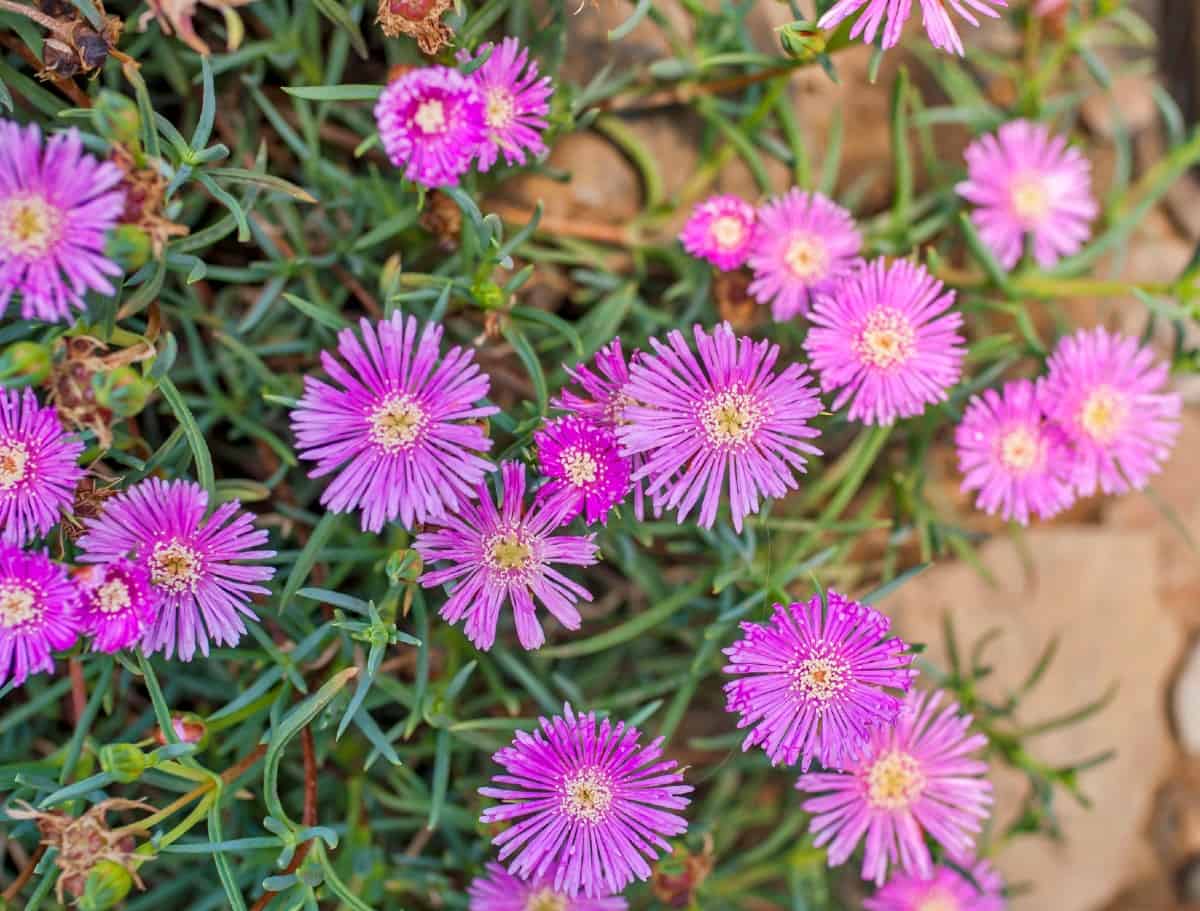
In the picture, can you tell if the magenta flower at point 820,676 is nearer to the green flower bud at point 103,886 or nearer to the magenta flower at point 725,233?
the magenta flower at point 725,233

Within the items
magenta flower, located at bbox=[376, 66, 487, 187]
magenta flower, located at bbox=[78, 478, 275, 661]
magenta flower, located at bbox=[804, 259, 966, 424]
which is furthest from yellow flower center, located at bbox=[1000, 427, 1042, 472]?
magenta flower, located at bbox=[78, 478, 275, 661]

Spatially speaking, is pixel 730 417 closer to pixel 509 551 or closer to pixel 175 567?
pixel 509 551

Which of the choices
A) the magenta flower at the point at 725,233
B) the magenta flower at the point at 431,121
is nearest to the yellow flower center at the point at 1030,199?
the magenta flower at the point at 725,233

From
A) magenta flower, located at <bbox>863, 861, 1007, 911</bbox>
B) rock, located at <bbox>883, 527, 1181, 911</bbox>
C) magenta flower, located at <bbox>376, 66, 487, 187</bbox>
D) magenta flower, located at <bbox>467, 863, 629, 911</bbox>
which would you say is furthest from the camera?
rock, located at <bbox>883, 527, 1181, 911</bbox>

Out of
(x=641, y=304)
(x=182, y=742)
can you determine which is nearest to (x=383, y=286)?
(x=641, y=304)

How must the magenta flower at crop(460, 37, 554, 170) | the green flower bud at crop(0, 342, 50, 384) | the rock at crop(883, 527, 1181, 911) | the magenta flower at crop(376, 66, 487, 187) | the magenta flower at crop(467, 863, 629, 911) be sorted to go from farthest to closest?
the rock at crop(883, 527, 1181, 911), the magenta flower at crop(467, 863, 629, 911), the magenta flower at crop(460, 37, 554, 170), the magenta flower at crop(376, 66, 487, 187), the green flower bud at crop(0, 342, 50, 384)

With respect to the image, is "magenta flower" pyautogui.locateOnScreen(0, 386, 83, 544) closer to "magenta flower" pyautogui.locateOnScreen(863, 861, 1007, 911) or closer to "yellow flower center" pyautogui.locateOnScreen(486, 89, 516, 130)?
"yellow flower center" pyautogui.locateOnScreen(486, 89, 516, 130)
